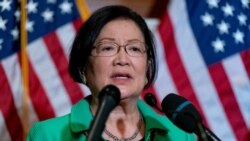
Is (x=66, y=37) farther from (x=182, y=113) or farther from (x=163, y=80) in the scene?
(x=182, y=113)

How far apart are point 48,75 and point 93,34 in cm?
58

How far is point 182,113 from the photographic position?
78 cm

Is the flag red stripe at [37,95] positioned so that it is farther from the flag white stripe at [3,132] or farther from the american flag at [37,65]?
the flag white stripe at [3,132]

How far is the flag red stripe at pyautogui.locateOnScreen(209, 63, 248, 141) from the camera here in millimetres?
1606

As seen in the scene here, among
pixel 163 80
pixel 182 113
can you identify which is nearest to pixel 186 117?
pixel 182 113

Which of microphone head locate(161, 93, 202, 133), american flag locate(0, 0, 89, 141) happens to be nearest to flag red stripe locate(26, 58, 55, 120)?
american flag locate(0, 0, 89, 141)

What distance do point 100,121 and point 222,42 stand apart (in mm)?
1107

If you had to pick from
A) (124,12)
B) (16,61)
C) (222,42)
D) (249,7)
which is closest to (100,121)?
(124,12)

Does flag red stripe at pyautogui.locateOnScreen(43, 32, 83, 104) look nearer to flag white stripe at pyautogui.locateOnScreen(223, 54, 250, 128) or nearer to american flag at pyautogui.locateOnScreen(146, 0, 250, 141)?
american flag at pyautogui.locateOnScreen(146, 0, 250, 141)

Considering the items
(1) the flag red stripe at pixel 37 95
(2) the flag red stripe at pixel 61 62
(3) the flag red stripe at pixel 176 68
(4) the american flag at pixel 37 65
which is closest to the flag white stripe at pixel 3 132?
(4) the american flag at pixel 37 65

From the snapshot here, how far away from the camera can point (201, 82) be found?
1605 mm

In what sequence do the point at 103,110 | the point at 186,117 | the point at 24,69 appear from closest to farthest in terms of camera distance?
1. the point at 103,110
2. the point at 186,117
3. the point at 24,69

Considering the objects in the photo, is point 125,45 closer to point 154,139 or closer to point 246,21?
point 154,139

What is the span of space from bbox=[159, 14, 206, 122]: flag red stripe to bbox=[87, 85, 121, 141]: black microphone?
98cm
